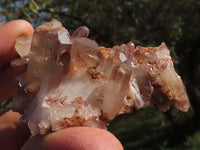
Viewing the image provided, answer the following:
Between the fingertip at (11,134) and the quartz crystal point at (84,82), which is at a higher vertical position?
the quartz crystal point at (84,82)

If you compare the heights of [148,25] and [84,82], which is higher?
[84,82]

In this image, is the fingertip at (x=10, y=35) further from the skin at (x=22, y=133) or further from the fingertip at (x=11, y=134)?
the fingertip at (x=11, y=134)

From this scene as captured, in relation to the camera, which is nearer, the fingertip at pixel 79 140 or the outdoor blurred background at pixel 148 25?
the fingertip at pixel 79 140

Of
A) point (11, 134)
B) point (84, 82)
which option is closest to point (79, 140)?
point (84, 82)

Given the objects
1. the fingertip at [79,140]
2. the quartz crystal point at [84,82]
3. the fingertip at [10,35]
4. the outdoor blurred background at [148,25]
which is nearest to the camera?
the fingertip at [79,140]

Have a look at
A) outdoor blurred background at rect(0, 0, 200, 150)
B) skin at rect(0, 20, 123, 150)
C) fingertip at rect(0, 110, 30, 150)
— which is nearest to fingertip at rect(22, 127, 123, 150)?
skin at rect(0, 20, 123, 150)

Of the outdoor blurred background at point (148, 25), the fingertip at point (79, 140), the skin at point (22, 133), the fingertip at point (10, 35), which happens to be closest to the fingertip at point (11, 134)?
the skin at point (22, 133)

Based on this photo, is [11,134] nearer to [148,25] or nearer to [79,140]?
[79,140]
